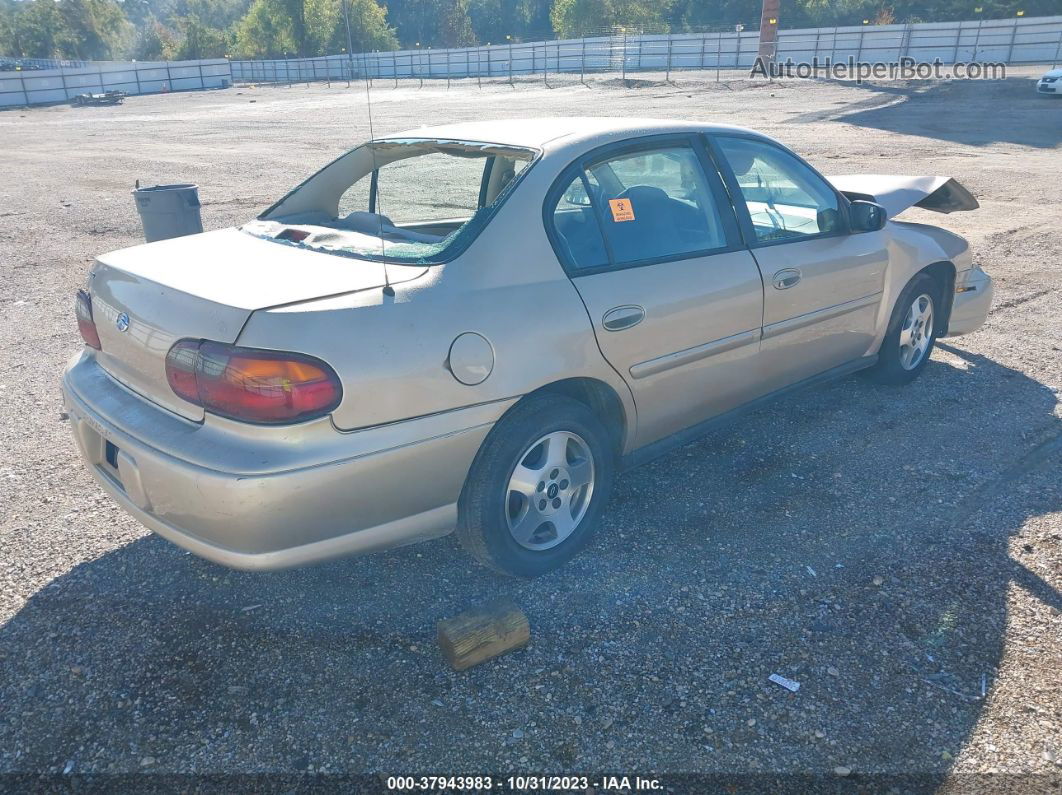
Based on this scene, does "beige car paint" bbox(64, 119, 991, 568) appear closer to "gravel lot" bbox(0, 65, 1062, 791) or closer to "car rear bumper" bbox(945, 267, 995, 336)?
"gravel lot" bbox(0, 65, 1062, 791)

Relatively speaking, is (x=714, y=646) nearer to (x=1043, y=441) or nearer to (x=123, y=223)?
(x=1043, y=441)

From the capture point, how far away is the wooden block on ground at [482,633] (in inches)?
108

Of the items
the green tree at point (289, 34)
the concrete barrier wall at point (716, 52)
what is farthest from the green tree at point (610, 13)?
the concrete barrier wall at point (716, 52)

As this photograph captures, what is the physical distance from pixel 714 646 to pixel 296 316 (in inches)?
71.2

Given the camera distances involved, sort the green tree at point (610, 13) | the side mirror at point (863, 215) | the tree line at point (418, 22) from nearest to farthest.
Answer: the side mirror at point (863, 215)
the tree line at point (418, 22)
the green tree at point (610, 13)

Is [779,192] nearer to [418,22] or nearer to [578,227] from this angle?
[578,227]

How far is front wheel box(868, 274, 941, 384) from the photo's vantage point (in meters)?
4.90

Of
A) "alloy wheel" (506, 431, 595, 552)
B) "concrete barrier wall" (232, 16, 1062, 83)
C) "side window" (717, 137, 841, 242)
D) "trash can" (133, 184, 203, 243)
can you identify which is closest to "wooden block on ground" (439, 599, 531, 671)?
"alloy wheel" (506, 431, 595, 552)

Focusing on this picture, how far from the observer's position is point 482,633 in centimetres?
278

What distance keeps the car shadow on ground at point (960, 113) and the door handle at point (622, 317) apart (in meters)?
17.5

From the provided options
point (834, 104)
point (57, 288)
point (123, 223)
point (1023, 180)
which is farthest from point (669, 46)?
point (57, 288)

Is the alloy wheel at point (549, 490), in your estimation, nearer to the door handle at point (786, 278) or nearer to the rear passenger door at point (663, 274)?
the rear passenger door at point (663, 274)

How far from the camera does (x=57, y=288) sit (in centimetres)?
788

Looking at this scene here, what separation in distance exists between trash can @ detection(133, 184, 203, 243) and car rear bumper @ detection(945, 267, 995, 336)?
5743 mm
